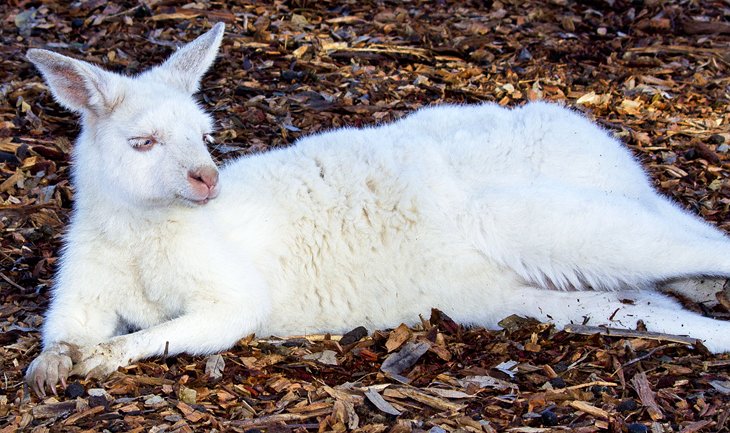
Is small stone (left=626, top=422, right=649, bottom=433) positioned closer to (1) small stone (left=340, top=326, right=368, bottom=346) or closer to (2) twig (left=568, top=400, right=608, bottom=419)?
(2) twig (left=568, top=400, right=608, bottom=419)

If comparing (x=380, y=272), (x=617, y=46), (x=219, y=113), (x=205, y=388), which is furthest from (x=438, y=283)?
(x=617, y=46)

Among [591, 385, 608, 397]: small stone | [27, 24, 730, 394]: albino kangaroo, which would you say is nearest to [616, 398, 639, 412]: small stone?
[591, 385, 608, 397]: small stone

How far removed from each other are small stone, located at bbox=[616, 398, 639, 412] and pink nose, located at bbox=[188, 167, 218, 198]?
7.32 feet

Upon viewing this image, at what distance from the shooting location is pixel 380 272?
5.55 meters

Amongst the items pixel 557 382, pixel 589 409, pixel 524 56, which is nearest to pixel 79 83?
pixel 557 382

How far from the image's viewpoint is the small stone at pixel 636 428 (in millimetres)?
4254

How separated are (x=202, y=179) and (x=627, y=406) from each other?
2312mm

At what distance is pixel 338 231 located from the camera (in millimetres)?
5570

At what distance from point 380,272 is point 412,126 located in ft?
3.51

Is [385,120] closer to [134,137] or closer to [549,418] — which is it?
[134,137]

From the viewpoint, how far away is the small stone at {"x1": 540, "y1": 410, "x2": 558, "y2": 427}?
4316 millimetres

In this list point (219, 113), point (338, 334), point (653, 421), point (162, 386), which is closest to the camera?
point (653, 421)

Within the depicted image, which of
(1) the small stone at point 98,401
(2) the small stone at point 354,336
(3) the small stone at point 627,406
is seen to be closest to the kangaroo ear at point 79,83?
(1) the small stone at point 98,401

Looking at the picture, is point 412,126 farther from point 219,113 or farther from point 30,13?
point 30,13
